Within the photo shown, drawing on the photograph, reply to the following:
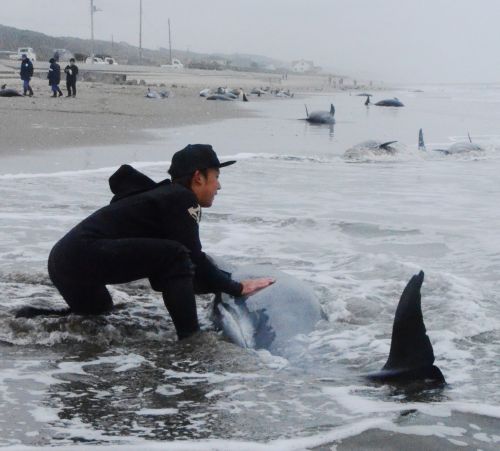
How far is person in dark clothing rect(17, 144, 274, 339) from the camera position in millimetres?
4512

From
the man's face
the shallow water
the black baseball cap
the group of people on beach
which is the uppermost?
the group of people on beach

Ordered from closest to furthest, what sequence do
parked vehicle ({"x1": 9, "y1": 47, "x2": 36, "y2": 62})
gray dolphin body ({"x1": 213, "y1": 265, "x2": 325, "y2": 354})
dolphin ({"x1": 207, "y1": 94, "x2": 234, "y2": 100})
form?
gray dolphin body ({"x1": 213, "y1": 265, "x2": 325, "y2": 354})
dolphin ({"x1": 207, "y1": 94, "x2": 234, "y2": 100})
parked vehicle ({"x1": 9, "y1": 47, "x2": 36, "y2": 62})

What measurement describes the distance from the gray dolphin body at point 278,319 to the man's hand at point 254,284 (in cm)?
3

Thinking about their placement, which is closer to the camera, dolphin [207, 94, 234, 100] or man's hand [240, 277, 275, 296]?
man's hand [240, 277, 275, 296]

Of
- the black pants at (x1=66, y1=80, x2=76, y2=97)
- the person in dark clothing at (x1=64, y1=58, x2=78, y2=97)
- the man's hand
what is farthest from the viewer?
the black pants at (x1=66, y1=80, x2=76, y2=97)

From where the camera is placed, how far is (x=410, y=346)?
12.2 feet

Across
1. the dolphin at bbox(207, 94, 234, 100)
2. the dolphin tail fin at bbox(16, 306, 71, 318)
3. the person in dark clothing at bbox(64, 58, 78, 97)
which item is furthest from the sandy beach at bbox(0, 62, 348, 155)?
the dolphin tail fin at bbox(16, 306, 71, 318)

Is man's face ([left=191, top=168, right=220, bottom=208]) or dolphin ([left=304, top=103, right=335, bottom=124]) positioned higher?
man's face ([left=191, top=168, right=220, bottom=208])

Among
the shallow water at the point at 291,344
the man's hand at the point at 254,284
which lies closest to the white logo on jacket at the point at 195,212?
the man's hand at the point at 254,284

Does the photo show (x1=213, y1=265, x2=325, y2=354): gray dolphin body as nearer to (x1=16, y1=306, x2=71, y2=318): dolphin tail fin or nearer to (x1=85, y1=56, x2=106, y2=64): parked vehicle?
(x1=16, y1=306, x2=71, y2=318): dolphin tail fin

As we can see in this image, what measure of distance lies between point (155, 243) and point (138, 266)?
0.53ft

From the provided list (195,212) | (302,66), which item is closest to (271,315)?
(195,212)

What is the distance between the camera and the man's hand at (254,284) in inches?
192

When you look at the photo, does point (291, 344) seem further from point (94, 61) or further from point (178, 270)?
point (94, 61)
